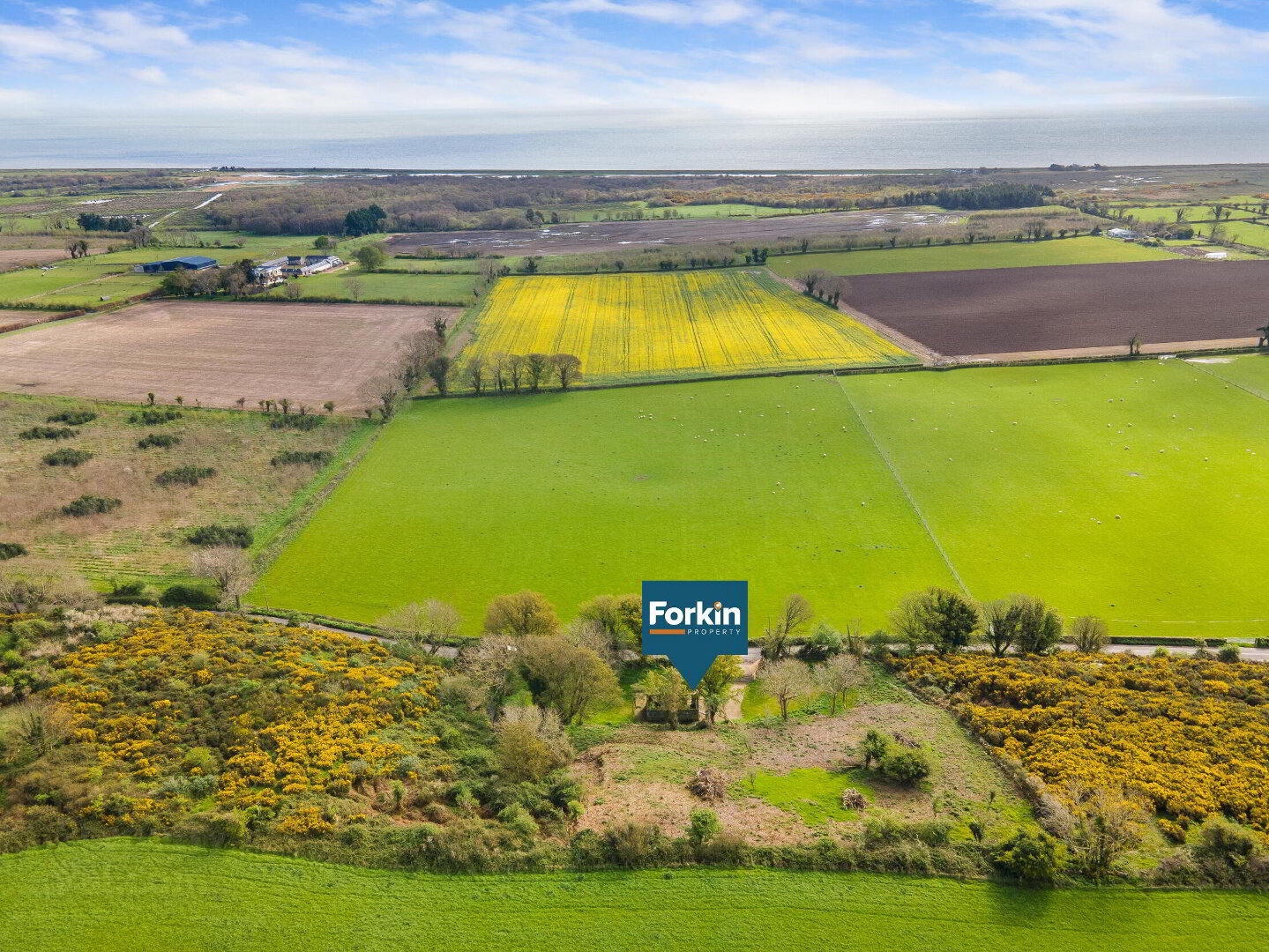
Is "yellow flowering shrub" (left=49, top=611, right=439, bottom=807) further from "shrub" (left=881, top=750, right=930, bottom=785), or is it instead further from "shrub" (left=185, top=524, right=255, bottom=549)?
"shrub" (left=881, top=750, right=930, bottom=785)

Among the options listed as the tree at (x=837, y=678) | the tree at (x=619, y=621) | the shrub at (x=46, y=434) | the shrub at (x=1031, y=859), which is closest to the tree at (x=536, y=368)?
the tree at (x=619, y=621)

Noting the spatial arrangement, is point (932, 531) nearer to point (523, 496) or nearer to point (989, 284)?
point (523, 496)

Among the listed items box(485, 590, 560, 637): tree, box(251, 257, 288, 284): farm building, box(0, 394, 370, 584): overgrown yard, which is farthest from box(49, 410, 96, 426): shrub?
box(485, 590, 560, 637): tree

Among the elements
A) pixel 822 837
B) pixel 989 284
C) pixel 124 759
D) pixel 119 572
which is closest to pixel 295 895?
pixel 124 759

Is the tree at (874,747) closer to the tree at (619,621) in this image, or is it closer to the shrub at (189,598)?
the tree at (619,621)

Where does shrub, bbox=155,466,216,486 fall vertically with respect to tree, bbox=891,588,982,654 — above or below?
above

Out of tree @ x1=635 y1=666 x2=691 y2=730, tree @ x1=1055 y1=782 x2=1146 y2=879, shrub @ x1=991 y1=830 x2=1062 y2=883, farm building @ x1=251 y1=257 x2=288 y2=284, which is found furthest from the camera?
farm building @ x1=251 y1=257 x2=288 y2=284

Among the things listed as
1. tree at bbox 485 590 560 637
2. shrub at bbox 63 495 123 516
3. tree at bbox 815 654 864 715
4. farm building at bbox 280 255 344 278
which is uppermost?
farm building at bbox 280 255 344 278

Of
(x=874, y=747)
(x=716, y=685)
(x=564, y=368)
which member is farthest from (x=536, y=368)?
(x=874, y=747)
